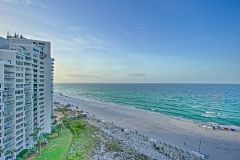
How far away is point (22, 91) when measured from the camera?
29.4 m

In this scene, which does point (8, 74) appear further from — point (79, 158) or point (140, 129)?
point (140, 129)

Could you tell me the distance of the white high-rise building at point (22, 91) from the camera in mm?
25359

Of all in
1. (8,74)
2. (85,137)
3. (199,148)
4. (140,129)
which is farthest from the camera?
(140,129)

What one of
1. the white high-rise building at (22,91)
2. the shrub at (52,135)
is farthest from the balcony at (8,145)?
the shrub at (52,135)

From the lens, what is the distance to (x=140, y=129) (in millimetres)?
50844

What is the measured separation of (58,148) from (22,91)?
1345 cm

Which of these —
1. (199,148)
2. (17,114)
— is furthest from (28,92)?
(199,148)

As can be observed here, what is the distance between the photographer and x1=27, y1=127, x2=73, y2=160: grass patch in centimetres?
2928

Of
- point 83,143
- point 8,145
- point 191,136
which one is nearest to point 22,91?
point 8,145

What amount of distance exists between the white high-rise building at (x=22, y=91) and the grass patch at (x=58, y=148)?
11.5 ft

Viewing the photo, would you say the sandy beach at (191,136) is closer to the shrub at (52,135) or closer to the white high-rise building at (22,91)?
the shrub at (52,135)

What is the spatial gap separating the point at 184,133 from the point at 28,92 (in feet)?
140

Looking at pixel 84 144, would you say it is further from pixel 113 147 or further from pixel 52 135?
pixel 52 135

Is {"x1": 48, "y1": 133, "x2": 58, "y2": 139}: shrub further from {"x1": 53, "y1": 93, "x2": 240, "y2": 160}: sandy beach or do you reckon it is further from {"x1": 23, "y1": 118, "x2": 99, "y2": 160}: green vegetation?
{"x1": 53, "y1": 93, "x2": 240, "y2": 160}: sandy beach
